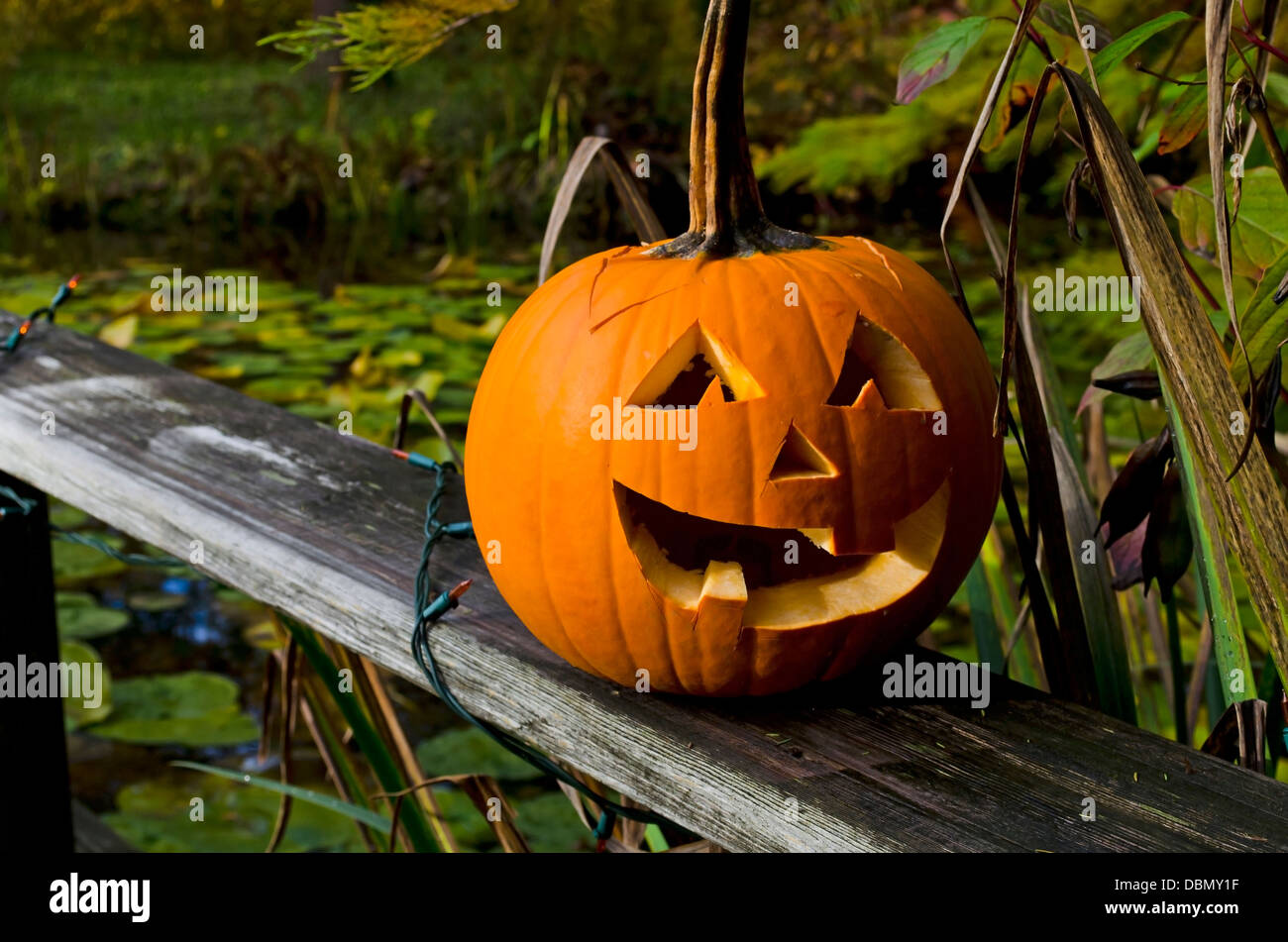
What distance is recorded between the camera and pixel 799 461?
70cm

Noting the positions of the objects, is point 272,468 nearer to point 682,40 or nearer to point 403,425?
point 403,425

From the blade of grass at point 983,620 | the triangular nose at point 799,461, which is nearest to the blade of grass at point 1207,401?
the triangular nose at point 799,461

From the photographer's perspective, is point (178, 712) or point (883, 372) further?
point (178, 712)

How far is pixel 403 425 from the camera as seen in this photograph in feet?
3.92

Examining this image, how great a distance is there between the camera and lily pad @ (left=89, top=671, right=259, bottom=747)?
5.89ft

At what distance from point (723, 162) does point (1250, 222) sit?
0.34 m

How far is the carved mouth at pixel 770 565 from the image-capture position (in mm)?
700

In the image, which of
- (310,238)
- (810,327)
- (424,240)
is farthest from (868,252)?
(310,238)

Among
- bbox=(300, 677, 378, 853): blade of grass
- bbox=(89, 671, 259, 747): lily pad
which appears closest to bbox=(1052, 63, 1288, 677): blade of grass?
bbox=(300, 677, 378, 853): blade of grass

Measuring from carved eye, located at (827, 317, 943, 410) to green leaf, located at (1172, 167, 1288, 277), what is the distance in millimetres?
218

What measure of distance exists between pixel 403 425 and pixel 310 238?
4.04 m

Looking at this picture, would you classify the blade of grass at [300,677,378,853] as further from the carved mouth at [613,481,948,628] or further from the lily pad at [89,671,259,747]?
the lily pad at [89,671,259,747]

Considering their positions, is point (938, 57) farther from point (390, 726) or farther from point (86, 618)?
point (86, 618)

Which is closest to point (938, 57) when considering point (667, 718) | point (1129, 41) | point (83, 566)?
point (1129, 41)
